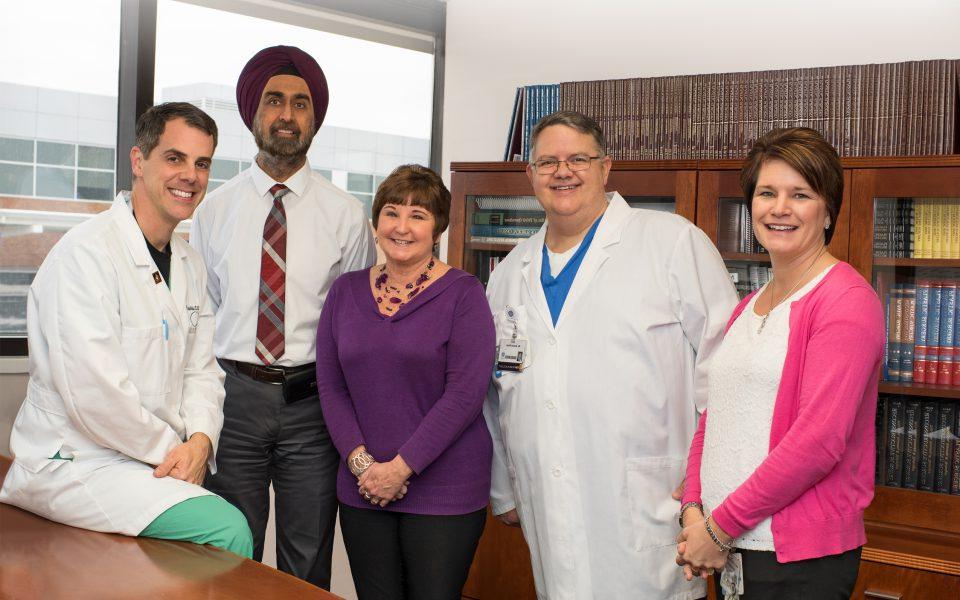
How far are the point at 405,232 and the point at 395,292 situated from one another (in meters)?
0.17

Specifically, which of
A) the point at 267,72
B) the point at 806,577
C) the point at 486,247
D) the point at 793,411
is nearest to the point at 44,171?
the point at 267,72

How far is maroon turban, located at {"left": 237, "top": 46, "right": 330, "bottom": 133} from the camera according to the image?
→ 2812mm

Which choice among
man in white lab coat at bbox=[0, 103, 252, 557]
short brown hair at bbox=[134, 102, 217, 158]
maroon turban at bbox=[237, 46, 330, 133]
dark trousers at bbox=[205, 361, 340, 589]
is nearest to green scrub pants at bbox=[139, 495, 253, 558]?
man in white lab coat at bbox=[0, 103, 252, 557]

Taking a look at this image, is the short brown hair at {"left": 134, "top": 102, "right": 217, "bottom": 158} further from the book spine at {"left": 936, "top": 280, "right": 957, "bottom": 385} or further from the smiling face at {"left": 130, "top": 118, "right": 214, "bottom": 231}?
the book spine at {"left": 936, "top": 280, "right": 957, "bottom": 385}

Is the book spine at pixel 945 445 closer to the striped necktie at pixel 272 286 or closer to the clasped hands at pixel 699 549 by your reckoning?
the clasped hands at pixel 699 549

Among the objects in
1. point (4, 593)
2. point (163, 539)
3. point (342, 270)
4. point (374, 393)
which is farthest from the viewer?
point (342, 270)

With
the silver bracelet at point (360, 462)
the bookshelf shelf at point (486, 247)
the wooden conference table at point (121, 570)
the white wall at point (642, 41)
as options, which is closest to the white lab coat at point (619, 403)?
the silver bracelet at point (360, 462)

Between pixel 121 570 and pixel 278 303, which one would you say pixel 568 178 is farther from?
pixel 121 570

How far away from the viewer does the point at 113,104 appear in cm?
361

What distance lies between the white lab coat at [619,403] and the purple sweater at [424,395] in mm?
126

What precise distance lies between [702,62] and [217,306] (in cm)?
221

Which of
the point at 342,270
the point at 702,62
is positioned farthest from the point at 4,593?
the point at 702,62

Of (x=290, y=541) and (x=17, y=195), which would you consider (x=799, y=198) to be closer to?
(x=290, y=541)

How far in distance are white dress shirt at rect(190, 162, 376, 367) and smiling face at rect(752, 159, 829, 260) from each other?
4.43 ft
